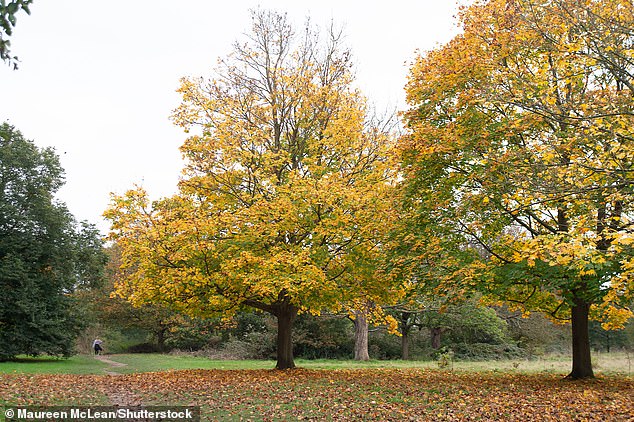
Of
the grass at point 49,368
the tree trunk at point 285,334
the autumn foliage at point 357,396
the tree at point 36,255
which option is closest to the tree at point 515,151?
the autumn foliage at point 357,396

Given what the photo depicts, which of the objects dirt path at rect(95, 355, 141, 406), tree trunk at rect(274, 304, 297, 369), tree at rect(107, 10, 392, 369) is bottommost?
dirt path at rect(95, 355, 141, 406)

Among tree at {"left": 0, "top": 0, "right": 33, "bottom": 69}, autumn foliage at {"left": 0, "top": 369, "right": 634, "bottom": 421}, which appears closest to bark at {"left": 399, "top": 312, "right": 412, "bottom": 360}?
autumn foliage at {"left": 0, "top": 369, "right": 634, "bottom": 421}

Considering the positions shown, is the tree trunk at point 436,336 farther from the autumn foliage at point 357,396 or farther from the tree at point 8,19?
the tree at point 8,19

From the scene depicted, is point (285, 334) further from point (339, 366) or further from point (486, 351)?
point (486, 351)

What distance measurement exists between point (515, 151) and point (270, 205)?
6.77 meters

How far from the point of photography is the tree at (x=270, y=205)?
1438cm

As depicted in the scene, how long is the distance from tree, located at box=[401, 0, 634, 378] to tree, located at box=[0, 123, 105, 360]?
21879 millimetres

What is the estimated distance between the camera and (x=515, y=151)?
11.2m

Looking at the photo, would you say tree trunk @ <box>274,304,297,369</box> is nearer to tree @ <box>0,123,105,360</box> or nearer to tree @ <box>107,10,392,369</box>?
tree @ <box>107,10,392,369</box>

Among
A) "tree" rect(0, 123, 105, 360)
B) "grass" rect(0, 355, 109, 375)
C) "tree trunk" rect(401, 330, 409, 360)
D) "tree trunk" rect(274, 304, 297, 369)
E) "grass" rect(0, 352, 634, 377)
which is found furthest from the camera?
"tree trunk" rect(401, 330, 409, 360)

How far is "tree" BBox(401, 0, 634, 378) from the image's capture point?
31.0 ft

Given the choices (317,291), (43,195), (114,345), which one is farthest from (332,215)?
(114,345)

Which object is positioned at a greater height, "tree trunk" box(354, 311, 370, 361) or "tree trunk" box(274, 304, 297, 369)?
"tree trunk" box(274, 304, 297, 369)

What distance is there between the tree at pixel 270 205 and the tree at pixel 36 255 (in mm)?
13356
